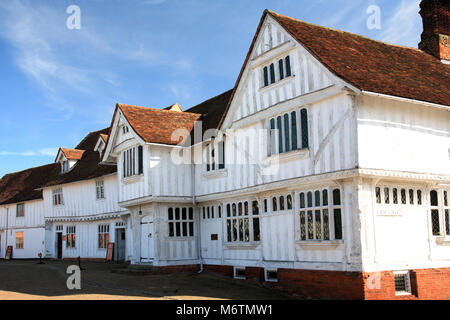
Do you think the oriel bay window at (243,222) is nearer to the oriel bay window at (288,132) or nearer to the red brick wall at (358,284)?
the red brick wall at (358,284)

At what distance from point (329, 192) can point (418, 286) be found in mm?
3552

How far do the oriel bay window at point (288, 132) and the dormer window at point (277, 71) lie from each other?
Answer: 1.26 meters

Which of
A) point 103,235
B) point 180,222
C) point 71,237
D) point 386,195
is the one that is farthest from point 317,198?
point 71,237

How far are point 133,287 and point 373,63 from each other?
10711 millimetres

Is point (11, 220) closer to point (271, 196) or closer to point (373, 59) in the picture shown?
point (271, 196)

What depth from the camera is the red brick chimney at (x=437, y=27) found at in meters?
19.7

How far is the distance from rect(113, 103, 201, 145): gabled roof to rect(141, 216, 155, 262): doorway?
3.55 m

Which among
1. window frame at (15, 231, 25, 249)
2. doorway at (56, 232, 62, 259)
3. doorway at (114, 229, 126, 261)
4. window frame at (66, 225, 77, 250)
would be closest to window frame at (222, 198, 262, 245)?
doorway at (114, 229, 126, 261)

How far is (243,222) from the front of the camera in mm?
18469

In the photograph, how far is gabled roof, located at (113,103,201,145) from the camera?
20375 mm

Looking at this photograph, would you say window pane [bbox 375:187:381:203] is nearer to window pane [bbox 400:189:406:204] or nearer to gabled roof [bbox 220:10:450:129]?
window pane [bbox 400:189:406:204]

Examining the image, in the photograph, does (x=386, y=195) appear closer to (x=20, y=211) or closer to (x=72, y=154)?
(x=72, y=154)

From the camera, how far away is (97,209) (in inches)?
1171

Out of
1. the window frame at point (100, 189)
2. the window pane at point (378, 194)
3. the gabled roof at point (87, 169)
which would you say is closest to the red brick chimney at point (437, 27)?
the window pane at point (378, 194)
